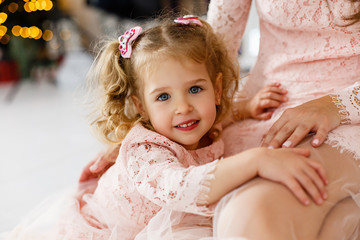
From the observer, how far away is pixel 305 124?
2.67 ft

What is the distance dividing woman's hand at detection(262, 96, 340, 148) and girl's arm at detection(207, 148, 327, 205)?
0.27 feet

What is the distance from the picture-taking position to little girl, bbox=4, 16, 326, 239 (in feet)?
2.30

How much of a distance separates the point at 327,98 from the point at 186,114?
323 millimetres

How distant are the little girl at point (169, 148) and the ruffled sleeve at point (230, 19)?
11cm

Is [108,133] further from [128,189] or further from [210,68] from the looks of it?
[210,68]

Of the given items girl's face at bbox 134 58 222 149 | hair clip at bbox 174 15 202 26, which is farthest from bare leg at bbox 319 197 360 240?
hair clip at bbox 174 15 202 26

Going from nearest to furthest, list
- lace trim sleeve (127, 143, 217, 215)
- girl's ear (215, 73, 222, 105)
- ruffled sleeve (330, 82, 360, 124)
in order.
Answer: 1. lace trim sleeve (127, 143, 217, 215)
2. ruffled sleeve (330, 82, 360, 124)
3. girl's ear (215, 73, 222, 105)

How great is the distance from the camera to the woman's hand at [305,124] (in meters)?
0.80

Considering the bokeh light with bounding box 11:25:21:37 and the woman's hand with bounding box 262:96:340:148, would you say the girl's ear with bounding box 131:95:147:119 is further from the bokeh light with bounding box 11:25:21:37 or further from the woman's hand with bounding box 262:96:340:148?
the bokeh light with bounding box 11:25:21:37

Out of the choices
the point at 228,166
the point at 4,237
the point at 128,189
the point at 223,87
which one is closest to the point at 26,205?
the point at 4,237

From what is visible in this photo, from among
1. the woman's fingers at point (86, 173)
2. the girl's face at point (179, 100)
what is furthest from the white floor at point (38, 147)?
the girl's face at point (179, 100)

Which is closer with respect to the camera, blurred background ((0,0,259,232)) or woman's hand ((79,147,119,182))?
woman's hand ((79,147,119,182))

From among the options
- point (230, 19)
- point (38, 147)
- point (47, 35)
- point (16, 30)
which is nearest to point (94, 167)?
point (230, 19)

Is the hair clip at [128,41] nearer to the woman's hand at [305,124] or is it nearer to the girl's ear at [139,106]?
the girl's ear at [139,106]
